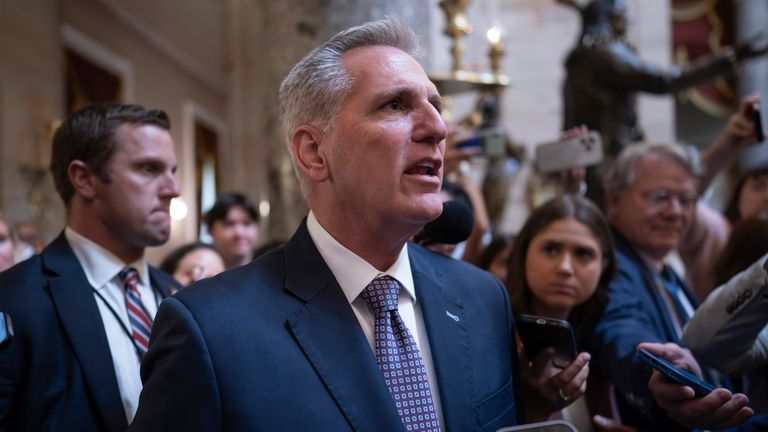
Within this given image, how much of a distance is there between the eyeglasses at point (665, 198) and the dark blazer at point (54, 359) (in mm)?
1922

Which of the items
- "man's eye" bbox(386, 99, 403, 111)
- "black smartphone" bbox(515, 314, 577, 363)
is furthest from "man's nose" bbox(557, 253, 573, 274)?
"man's eye" bbox(386, 99, 403, 111)

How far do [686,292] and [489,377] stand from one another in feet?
4.77

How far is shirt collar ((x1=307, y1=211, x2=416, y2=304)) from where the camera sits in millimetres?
1776

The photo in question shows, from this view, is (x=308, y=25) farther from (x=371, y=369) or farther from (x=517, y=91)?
(x=517, y=91)

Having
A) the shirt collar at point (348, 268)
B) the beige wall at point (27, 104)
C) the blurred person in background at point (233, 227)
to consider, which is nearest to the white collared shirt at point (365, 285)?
the shirt collar at point (348, 268)

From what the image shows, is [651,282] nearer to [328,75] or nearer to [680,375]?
[680,375]

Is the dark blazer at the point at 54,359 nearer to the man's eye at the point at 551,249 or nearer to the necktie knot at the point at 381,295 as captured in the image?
the necktie knot at the point at 381,295

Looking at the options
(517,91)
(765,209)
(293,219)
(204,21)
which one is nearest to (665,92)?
(765,209)

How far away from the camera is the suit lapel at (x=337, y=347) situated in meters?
1.60

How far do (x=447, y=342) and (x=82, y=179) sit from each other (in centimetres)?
141

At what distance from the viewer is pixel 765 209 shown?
3.95 m

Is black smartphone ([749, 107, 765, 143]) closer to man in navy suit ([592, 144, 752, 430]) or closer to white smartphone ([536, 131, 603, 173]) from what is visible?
man in navy suit ([592, 144, 752, 430])

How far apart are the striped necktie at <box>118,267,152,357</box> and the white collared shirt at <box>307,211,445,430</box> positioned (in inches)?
31.7

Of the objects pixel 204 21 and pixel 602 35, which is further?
pixel 204 21
